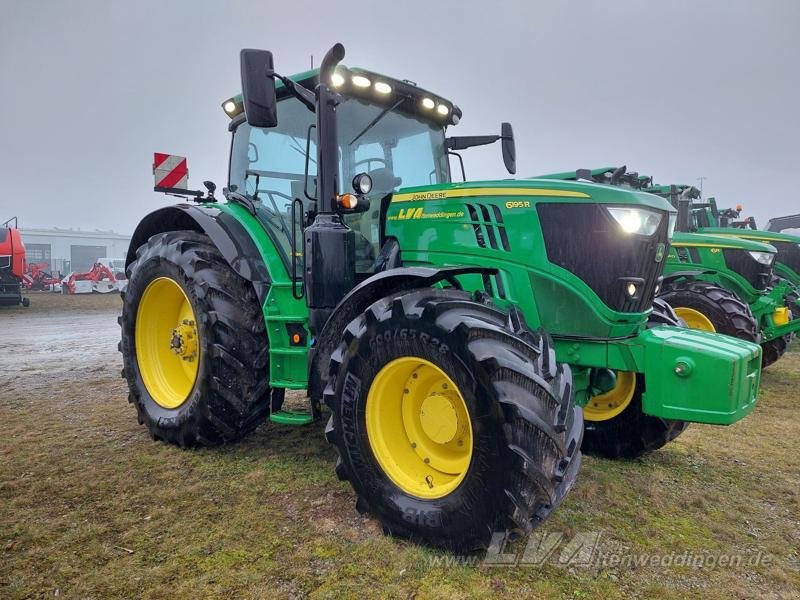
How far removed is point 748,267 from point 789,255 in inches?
99.6

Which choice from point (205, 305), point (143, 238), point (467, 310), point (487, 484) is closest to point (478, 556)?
point (487, 484)

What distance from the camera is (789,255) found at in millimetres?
8445

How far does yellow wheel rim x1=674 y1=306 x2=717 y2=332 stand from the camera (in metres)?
5.89

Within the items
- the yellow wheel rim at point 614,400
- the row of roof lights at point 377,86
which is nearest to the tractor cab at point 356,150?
the row of roof lights at point 377,86

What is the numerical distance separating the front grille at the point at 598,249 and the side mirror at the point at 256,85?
4.98 ft

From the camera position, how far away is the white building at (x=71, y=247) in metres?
58.1

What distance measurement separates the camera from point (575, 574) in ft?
7.46

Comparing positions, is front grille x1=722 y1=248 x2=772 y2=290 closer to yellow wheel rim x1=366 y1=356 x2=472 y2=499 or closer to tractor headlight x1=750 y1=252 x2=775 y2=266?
tractor headlight x1=750 y1=252 x2=775 y2=266

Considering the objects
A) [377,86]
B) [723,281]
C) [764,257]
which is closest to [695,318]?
[723,281]

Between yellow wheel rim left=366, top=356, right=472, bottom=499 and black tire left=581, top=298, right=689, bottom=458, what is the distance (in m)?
1.44

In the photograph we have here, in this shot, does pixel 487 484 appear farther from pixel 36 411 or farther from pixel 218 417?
pixel 36 411

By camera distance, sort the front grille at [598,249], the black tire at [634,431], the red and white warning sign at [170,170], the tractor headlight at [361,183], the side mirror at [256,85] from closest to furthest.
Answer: the front grille at [598,249]
the side mirror at [256,85]
the tractor headlight at [361,183]
the black tire at [634,431]
the red and white warning sign at [170,170]

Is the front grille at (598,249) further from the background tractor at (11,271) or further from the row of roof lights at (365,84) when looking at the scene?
the background tractor at (11,271)

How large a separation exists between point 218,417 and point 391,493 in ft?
4.78
